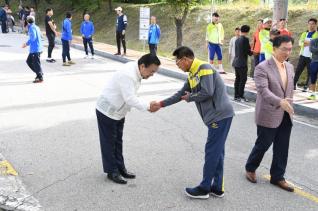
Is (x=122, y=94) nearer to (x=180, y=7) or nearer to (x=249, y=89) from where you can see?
(x=249, y=89)

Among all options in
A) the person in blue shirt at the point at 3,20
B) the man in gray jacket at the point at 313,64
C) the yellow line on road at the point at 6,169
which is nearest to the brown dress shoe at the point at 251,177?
the yellow line on road at the point at 6,169

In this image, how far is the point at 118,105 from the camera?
4.47 m

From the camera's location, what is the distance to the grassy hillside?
1605 centimetres

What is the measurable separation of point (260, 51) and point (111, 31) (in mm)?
16413

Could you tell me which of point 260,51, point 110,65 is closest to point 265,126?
point 260,51

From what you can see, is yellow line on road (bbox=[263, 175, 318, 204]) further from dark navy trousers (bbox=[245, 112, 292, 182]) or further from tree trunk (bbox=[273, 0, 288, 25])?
tree trunk (bbox=[273, 0, 288, 25])

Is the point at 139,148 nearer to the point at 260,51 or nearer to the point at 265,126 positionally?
the point at 265,126

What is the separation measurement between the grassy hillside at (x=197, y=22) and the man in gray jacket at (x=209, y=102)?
965cm

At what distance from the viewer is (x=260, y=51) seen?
9805 millimetres

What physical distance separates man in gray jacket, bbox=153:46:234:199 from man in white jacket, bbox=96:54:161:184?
371 millimetres

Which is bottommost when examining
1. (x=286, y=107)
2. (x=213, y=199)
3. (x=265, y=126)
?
(x=213, y=199)

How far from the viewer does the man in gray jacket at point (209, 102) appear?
4.07 metres

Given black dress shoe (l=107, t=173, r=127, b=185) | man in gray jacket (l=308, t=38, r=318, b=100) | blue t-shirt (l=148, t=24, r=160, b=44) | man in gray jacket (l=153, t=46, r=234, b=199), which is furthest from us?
blue t-shirt (l=148, t=24, r=160, b=44)

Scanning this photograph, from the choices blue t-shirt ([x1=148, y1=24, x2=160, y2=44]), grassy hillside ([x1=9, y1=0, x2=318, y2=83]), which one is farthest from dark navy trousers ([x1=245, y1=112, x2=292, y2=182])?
blue t-shirt ([x1=148, y1=24, x2=160, y2=44])
